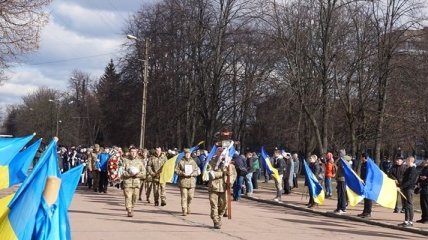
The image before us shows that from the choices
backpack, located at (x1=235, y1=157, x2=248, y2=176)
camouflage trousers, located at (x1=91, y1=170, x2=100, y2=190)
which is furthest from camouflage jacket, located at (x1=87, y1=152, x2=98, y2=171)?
backpack, located at (x1=235, y1=157, x2=248, y2=176)

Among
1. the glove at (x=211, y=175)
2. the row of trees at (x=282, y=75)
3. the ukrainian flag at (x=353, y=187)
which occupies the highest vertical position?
the row of trees at (x=282, y=75)

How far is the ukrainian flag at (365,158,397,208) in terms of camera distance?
56.6ft

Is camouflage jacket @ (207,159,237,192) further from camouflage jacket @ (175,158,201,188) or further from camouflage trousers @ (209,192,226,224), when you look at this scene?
camouflage jacket @ (175,158,201,188)

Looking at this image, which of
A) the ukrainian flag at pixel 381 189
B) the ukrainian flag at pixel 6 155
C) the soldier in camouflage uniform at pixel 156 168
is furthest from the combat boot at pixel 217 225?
the soldier in camouflage uniform at pixel 156 168

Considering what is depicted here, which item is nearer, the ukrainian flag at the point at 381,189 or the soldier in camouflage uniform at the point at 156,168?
the ukrainian flag at the point at 381,189

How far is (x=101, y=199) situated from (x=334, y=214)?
8.03m

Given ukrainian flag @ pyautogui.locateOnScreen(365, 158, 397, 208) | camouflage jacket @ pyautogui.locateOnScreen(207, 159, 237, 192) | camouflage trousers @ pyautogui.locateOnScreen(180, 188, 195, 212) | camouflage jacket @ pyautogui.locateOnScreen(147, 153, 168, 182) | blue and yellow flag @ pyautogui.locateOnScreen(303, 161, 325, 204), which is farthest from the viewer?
blue and yellow flag @ pyautogui.locateOnScreen(303, 161, 325, 204)

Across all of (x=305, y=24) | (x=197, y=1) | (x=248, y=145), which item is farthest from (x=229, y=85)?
(x=248, y=145)

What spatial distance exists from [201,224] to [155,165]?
18.8 feet

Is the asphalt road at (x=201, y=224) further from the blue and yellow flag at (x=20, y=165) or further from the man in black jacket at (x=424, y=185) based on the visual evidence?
the blue and yellow flag at (x=20, y=165)

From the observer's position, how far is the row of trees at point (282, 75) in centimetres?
3606

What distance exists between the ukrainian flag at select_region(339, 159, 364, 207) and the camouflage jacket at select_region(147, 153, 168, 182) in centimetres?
588

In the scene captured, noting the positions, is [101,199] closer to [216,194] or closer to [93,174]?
[93,174]

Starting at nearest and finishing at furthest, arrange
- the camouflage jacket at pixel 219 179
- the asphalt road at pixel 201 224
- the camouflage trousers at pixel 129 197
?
the asphalt road at pixel 201 224 → the camouflage jacket at pixel 219 179 → the camouflage trousers at pixel 129 197
